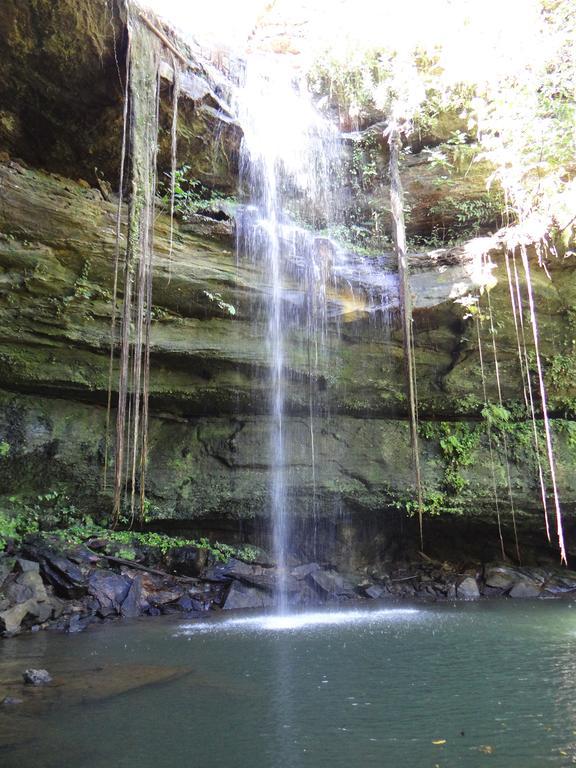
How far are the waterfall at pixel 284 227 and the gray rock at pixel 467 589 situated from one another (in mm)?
3749

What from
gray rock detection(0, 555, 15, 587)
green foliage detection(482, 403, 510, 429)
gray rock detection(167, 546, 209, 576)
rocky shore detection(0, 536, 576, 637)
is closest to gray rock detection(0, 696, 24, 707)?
rocky shore detection(0, 536, 576, 637)

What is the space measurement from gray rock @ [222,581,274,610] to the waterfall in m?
0.29

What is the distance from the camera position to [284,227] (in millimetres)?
11398

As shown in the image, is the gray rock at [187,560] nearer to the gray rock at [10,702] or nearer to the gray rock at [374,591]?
the gray rock at [374,591]

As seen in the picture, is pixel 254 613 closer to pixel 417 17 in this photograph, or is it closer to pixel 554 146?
pixel 554 146

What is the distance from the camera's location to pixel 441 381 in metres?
12.1

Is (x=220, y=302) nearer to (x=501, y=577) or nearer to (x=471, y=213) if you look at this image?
(x=471, y=213)

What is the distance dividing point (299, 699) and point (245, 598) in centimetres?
632

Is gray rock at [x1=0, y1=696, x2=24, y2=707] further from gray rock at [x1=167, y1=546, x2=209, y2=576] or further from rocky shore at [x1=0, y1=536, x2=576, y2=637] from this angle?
gray rock at [x1=167, y1=546, x2=209, y2=576]

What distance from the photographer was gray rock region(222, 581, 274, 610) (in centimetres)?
1016

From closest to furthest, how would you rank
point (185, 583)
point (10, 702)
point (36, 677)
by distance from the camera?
1. point (10, 702)
2. point (36, 677)
3. point (185, 583)

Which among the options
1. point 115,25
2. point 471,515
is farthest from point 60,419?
point 471,515

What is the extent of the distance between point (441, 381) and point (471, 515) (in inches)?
121

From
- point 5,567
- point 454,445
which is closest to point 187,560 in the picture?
point 5,567
